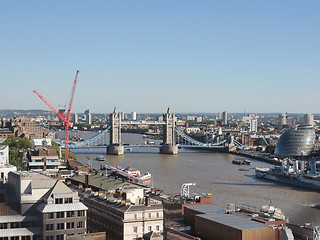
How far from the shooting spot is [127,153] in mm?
67438

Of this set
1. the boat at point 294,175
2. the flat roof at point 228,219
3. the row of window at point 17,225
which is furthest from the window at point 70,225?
the boat at point 294,175

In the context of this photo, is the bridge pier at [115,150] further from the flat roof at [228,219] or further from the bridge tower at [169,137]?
the flat roof at [228,219]

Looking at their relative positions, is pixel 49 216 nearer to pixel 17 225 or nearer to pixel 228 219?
pixel 17 225

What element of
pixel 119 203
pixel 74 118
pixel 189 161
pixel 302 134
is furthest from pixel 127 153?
pixel 74 118

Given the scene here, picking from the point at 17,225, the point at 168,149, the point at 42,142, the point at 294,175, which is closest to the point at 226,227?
the point at 17,225

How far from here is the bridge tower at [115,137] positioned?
6594cm

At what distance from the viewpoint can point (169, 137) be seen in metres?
72.2

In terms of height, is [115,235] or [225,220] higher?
[225,220]

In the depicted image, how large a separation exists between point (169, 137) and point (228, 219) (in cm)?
5754

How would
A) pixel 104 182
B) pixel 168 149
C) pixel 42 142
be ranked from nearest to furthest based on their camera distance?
pixel 104 182 → pixel 42 142 → pixel 168 149

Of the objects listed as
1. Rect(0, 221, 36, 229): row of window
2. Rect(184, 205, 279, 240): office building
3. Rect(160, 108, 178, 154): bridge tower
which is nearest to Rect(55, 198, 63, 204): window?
Rect(0, 221, 36, 229): row of window

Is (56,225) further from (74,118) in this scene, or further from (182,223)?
(74,118)

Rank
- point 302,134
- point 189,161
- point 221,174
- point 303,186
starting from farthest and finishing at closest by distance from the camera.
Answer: point 302,134 < point 189,161 < point 221,174 < point 303,186

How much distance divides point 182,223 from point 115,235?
10.7 feet
